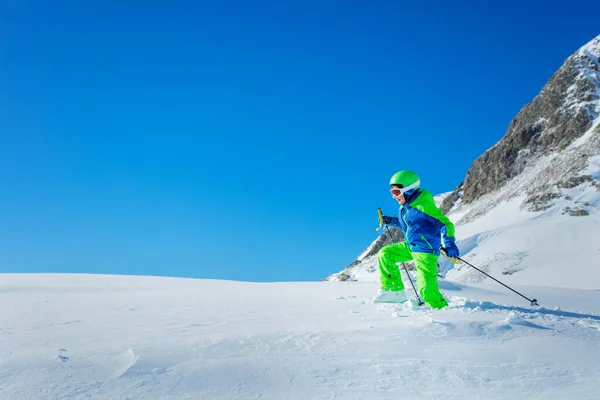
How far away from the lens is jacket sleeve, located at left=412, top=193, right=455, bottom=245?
634 centimetres

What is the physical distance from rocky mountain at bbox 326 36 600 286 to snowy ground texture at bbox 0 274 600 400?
35711mm

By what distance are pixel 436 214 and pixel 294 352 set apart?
3.83 meters

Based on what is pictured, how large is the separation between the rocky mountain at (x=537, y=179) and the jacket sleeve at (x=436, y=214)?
Result: 111 feet

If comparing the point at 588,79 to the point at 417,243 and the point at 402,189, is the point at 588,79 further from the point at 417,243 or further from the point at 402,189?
the point at 417,243

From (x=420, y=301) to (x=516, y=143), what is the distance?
77873mm

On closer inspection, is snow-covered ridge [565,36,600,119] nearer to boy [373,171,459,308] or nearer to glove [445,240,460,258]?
Result: boy [373,171,459,308]

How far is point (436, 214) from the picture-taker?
21.6 feet

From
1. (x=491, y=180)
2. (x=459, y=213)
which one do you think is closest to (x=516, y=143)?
(x=491, y=180)

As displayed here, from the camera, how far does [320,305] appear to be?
6082mm

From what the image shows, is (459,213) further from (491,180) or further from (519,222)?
(519,222)

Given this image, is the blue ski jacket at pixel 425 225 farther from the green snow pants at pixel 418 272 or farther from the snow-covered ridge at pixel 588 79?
the snow-covered ridge at pixel 588 79

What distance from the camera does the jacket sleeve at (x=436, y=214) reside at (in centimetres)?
634

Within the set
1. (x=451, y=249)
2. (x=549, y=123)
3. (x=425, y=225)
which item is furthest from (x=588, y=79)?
(x=451, y=249)

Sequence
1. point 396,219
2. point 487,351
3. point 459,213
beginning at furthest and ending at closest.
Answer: point 459,213 → point 396,219 → point 487,351
